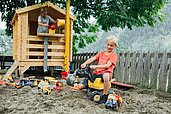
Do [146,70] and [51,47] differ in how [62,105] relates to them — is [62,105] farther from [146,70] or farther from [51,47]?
[51,47]

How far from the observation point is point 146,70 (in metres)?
7.04

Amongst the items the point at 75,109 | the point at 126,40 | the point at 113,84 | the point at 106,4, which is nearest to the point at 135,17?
the point at 106,4

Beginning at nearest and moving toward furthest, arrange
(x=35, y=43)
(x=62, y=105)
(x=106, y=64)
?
(x=62, y=105) → (x=106, y=64) → (x=35, y=43)

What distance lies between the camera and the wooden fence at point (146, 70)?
643 centimetres

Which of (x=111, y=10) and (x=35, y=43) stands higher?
(x=111, y=10)

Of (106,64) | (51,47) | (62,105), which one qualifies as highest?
(51,47)

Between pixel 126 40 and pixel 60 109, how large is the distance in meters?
33.9

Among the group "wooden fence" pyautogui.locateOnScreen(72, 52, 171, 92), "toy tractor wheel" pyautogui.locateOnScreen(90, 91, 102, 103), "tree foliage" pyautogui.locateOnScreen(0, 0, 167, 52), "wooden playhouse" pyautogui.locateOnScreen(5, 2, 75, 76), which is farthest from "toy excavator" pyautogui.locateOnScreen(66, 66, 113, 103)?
"tree foliage" pyautogui.locateOnScreen(0, 0, 167, 52)

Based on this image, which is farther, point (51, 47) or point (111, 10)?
point (111, 10)

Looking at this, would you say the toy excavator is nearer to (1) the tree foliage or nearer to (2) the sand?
(2) the sand

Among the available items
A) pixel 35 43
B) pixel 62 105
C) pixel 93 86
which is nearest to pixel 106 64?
pixel 93 86

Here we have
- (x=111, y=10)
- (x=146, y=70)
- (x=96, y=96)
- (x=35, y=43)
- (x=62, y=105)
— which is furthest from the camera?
(x=111, y=10)

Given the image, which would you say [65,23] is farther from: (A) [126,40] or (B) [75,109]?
(A) [126,40]

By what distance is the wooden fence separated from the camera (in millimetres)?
6426
